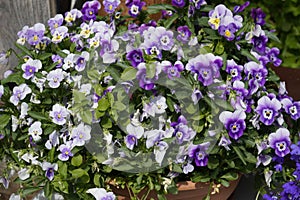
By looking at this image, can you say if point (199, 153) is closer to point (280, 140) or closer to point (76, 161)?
point (280, 140)

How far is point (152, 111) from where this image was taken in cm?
206

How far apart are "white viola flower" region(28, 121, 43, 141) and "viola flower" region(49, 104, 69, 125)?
65 mm

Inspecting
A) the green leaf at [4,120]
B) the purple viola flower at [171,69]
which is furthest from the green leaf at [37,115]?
the purple viola flower at [171,69]

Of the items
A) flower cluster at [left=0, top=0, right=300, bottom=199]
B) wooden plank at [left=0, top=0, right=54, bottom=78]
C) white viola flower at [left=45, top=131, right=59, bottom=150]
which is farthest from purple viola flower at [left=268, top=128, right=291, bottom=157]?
wooden plank at [left=0, top=0, right=54, bottom=78]

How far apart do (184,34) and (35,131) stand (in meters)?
0.60

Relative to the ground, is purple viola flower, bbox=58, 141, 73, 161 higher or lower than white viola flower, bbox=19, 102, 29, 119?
lower

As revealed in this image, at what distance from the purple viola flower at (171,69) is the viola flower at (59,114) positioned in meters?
→ 0.36

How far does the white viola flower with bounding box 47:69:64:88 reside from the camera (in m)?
2.19

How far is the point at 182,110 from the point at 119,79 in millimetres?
232

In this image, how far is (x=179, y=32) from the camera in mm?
2232

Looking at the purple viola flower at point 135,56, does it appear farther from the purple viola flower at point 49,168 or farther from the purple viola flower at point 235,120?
the purple viola flower at point 49,168

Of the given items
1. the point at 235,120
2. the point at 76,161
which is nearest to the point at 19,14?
the point at 76,161

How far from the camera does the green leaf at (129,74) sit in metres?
2.06

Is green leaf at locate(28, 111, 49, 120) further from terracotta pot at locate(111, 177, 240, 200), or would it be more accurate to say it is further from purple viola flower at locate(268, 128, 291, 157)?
purple viola flower at locate(268, 128, 291, 157)
